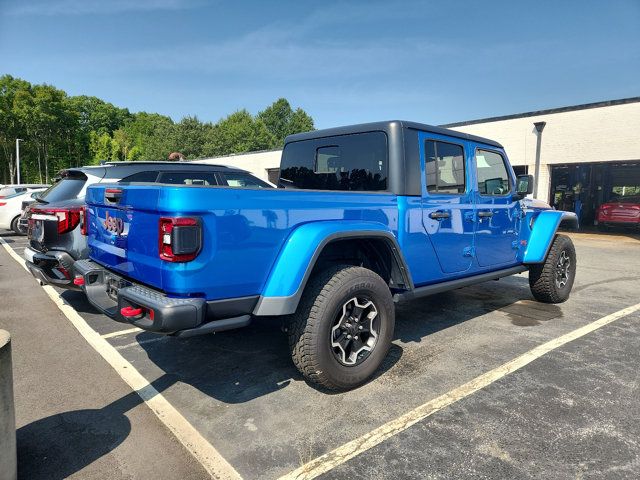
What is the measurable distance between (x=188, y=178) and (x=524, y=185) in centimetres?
481

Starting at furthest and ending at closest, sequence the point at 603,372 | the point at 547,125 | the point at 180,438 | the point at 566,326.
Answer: the point at 547,125 < the point at 566,326 < the point at 603,372 < the point at 180,438

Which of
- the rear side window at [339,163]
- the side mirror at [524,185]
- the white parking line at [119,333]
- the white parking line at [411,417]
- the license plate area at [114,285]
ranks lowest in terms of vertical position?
the white parking line at [411,417]

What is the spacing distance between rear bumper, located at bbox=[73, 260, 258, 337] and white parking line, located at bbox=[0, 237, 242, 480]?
0.66 m

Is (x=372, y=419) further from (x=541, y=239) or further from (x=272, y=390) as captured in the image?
(x=541, y=239)

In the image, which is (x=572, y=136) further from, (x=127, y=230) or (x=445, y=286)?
(x=127, y=230)

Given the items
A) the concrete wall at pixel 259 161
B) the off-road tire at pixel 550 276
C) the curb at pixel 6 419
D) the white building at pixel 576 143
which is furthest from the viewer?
the concrete wall at pixel 259 161

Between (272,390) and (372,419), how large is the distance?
32.4 inches

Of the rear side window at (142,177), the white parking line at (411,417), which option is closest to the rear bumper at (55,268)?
the rear side window at (142,177)

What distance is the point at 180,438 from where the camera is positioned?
2518mm

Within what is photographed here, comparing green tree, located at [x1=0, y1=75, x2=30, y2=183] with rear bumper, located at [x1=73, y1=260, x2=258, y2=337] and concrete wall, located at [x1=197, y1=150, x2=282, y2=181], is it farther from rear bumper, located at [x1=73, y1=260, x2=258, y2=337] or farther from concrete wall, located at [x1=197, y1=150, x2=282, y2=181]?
rear bumper, located at [x1=73, y1=260, x2=258, y2=337]

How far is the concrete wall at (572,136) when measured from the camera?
44.1 ft

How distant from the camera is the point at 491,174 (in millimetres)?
4570

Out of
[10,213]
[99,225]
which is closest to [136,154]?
[10,213]

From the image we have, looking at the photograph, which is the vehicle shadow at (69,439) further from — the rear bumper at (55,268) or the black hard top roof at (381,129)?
the black hard top roof at (381,129)
